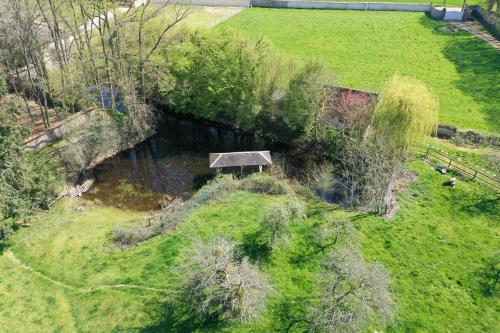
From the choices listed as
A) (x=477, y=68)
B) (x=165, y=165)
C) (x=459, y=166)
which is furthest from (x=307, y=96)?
(x=477, y=68)

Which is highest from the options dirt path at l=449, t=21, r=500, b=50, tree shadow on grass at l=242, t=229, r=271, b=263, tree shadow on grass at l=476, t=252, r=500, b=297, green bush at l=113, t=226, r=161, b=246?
dirt path at l=449, t=21, r=500, b=50

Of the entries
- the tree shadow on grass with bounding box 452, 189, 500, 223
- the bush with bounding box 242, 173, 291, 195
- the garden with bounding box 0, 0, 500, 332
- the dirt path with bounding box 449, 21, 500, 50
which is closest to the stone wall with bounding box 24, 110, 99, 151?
the garden with bounding box 0, 0, 500, 332

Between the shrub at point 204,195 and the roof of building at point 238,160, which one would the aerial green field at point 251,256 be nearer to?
the shrub at point 204,195

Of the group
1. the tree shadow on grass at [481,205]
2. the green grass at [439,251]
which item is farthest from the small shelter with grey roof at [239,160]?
the tree shadow on grass at [481,205]

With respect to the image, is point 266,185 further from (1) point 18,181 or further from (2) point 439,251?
(1) point 18,181

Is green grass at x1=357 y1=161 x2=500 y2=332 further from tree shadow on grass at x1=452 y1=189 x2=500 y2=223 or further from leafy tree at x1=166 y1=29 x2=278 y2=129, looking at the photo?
leafy tree at x1=166 y1=29 x2=278 y2=129

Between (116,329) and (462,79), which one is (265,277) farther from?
(462,79)
